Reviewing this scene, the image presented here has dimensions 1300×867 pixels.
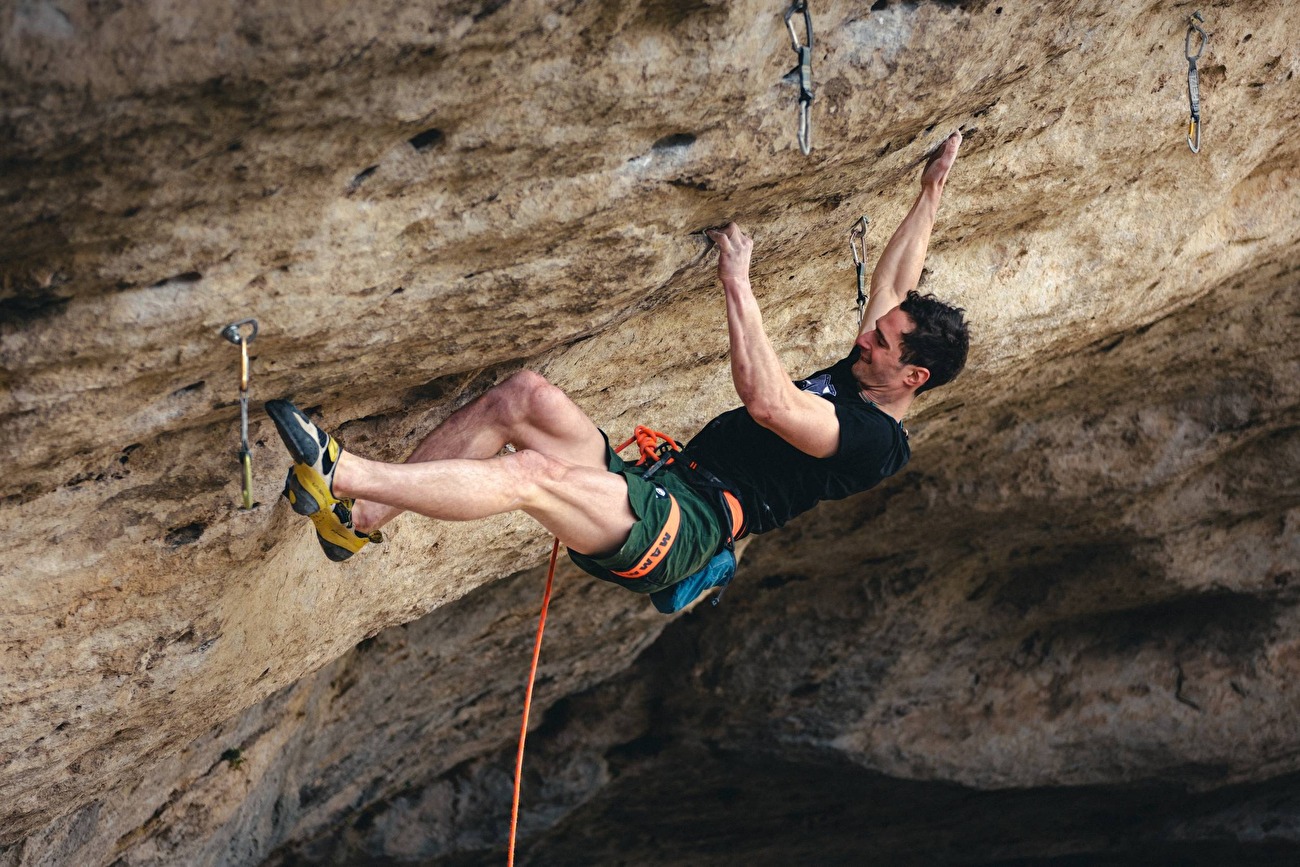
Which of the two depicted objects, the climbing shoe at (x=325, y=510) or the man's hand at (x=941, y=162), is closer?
the climbing shoe at (x=325, y=510)

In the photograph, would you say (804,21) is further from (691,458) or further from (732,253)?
(691,458)

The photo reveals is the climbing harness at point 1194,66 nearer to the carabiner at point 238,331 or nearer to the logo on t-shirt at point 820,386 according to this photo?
the logo on t-shirt at point 820,386

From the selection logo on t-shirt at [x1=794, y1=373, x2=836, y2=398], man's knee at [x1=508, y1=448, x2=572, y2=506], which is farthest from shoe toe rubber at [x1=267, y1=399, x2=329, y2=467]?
logo on t-shirt at [x1=794, y1=373, x2=836, y2=398]

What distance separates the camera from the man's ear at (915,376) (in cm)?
391

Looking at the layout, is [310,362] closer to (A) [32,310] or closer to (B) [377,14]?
(A) [32,310]

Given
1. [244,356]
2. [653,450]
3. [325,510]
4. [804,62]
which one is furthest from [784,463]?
[244,356]

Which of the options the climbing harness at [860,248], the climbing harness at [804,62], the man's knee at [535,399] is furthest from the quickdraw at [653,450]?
the climbing harness at [804,62]

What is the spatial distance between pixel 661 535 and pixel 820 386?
0.66m

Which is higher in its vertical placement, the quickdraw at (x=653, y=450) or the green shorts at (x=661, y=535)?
the quickdraw at (x=653, y=450)

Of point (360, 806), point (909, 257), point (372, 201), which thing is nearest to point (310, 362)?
point (372, 201)

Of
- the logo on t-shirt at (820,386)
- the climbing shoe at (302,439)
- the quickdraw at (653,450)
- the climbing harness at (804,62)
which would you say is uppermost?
the climbing harness at (804,62)

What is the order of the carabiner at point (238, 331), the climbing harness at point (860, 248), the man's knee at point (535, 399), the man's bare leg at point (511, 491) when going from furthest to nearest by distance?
the climbing harness at point (860, 248), the man's knee at point (535, 399), the man's bare leg at point (511, 491), the carabiner at point (238, 331)

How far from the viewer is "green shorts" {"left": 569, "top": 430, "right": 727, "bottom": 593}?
12.0 feet

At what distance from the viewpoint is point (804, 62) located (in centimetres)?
312
